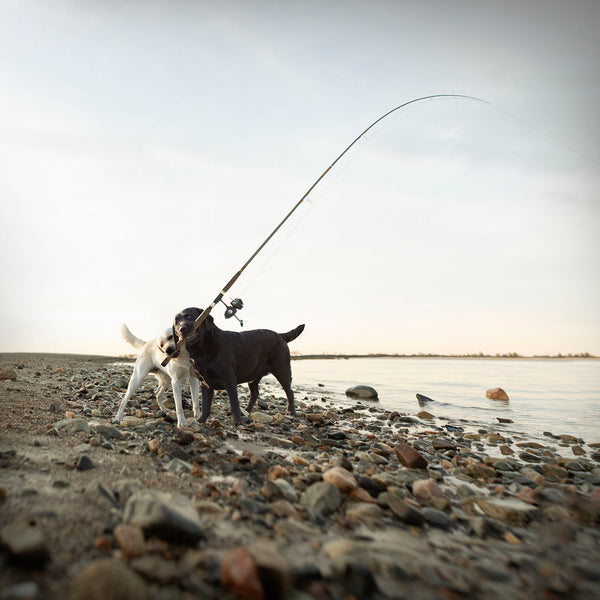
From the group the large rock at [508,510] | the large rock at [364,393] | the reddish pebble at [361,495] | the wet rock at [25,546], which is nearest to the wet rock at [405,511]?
the reddish pebble at [361,495]

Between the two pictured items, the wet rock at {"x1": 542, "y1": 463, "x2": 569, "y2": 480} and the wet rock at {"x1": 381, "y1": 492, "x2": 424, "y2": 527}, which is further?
the wet rock at {"x1": 542, "y1": 463, "x2": 569, "y2": 480}

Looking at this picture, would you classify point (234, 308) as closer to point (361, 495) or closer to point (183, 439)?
point (183, 439)

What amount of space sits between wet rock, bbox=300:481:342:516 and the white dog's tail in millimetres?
4742

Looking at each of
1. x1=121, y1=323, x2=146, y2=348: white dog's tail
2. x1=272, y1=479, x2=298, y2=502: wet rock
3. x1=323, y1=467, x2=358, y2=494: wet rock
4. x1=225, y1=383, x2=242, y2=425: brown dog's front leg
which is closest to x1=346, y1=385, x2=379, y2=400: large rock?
x1=225, y1=383, x2=242, y2=425: brown dog's front leg

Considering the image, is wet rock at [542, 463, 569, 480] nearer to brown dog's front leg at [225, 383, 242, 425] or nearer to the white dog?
brown dog's front leg at [225, 383, 242, 425]

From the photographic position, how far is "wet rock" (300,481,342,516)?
3.09m

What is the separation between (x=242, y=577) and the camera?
1.79m

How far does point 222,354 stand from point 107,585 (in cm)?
490

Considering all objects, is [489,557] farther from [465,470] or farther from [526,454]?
[526,454]

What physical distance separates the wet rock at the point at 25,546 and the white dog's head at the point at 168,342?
4248 millimetres

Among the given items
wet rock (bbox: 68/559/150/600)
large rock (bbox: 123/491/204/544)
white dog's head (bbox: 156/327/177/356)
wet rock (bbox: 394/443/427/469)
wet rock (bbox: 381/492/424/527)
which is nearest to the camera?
wet rock (bbox: 68/559/150/600)

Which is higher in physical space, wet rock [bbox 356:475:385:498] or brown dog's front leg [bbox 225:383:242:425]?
brown dog's front leg [bbox 225:383:242:425]

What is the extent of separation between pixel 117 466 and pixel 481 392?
48.2 ft

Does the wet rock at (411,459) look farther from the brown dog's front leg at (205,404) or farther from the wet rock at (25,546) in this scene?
the wet rock at (25,546)
